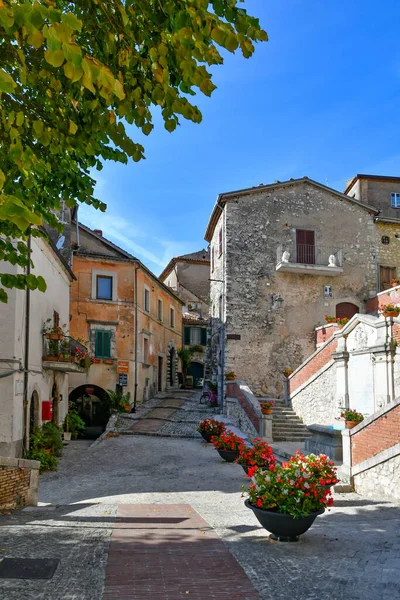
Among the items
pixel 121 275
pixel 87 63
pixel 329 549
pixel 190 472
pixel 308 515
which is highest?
pixel 121 275

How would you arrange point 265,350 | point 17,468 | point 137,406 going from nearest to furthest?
point 17,468
point 265,350
point 137,406

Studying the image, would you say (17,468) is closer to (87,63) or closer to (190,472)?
(190,472)

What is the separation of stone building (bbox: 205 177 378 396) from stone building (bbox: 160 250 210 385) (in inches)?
594

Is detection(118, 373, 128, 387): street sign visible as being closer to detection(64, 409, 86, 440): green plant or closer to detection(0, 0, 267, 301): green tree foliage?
detection(64, 409, 86, 440): green plant

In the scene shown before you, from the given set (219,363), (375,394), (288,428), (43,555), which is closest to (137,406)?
(219,363)

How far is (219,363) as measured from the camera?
→ 23781 mm

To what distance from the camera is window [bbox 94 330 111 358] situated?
24016 mm

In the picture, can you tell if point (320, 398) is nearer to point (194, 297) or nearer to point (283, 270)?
point (283, 270)

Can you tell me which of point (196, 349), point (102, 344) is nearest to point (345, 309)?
point (102, 344)

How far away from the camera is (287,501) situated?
5980 mm

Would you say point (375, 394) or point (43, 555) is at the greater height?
point (375, 394)

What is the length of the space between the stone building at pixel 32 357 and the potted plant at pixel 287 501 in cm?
711

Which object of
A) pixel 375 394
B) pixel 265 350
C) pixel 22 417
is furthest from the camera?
pixel 265 350

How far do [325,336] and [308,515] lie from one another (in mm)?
15198
